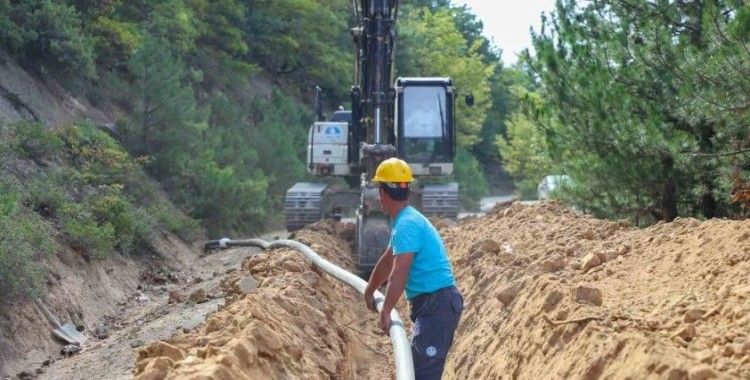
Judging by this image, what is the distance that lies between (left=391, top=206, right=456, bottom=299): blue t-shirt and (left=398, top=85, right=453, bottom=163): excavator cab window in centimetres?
1311

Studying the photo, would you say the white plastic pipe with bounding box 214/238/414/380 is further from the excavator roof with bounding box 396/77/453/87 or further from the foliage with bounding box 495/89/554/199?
the foliage with bounding box 495/89/554/199

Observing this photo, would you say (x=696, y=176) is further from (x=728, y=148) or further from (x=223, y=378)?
(x=223, y=378)

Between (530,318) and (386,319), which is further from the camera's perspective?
(530,318)

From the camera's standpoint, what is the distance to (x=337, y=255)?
1825cm

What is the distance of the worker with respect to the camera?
25.8 ft

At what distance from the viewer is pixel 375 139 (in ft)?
62.7

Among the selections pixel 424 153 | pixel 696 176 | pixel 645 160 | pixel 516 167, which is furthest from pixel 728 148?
pixel 516 167

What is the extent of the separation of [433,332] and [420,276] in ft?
1.38

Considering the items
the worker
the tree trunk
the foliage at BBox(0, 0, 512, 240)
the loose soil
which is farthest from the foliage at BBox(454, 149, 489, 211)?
the worker

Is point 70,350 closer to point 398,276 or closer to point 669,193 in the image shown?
point 398,276

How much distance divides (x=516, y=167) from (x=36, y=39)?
42192 millimetres

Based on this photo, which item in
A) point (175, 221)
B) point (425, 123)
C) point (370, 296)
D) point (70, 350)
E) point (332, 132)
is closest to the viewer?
point (370, 296)

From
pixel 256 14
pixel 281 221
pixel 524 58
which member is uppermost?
pixel 256 14

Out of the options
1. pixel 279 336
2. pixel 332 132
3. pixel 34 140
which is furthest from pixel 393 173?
pixel 332 132
